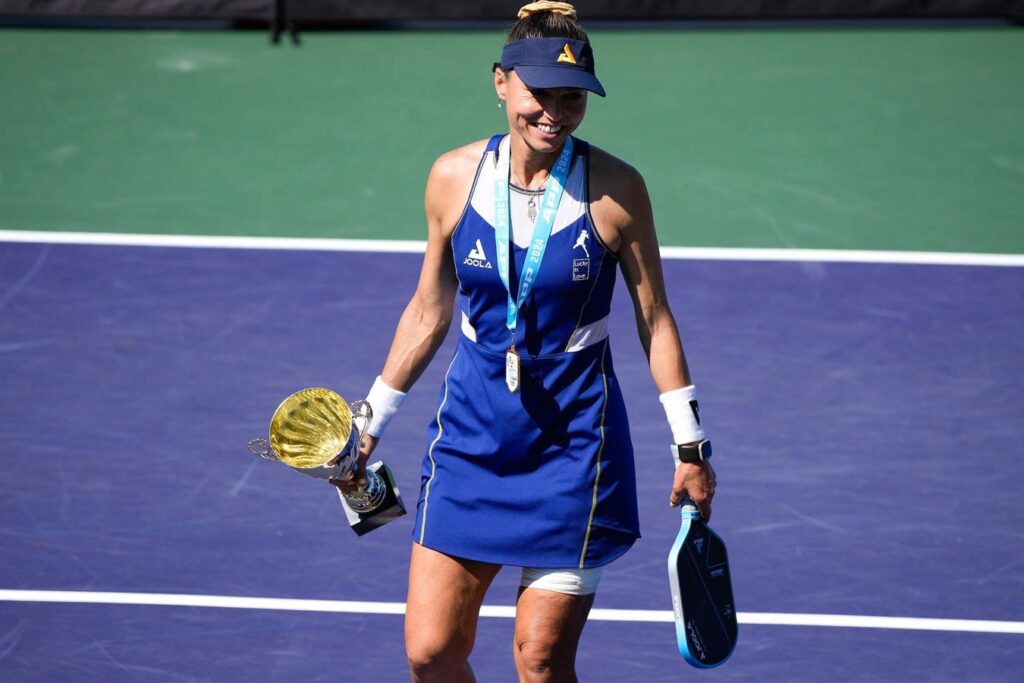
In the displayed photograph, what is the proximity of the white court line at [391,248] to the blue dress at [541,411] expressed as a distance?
4.76 meters

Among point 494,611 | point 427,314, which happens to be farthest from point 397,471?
point 427,314

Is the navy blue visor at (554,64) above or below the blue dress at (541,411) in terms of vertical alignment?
above

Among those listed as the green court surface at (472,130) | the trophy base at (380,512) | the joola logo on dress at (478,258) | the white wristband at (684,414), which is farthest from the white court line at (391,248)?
the joola logo on dress at (478,258)

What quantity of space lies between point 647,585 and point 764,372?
6.37ft

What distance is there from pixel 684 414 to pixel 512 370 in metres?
0.53

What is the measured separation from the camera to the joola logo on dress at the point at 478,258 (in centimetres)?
461

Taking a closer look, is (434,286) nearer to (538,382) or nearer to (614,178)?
(538,382)

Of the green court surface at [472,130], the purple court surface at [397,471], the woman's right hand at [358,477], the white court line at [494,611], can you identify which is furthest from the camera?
the green court surface at [472,130]

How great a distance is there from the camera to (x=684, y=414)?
15.4 feet

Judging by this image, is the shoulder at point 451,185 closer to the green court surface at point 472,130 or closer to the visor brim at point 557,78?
the visor brim at point 557,78

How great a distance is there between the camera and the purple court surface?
6.05 metres

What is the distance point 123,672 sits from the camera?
5855mm

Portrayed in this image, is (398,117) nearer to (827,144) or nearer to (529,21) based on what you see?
(827,144)

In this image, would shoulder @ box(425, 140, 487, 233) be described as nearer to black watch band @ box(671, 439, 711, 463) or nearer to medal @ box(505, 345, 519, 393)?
medal @ box(505, 345, 519, 393)
